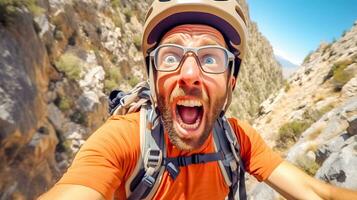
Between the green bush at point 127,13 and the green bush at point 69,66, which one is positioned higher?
the green bush at point 127,13

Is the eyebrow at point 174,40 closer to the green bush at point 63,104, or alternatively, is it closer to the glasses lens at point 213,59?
the glasses lens at point 213,59

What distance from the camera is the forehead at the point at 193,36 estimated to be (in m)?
3.02

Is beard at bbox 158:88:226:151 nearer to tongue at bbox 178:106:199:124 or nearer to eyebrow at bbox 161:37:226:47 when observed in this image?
tongue at bbox 178:106:199:124

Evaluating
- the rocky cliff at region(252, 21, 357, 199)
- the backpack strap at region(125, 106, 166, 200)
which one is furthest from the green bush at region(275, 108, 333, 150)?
the backpack strap at region(125, 106, 166, 200)

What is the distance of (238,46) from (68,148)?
580 inches

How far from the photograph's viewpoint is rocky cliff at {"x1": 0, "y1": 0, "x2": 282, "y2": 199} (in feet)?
39.0

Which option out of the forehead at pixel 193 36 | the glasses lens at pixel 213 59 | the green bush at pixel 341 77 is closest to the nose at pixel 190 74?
the glasses lens at pixel 213 59

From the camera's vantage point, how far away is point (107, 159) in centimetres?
243

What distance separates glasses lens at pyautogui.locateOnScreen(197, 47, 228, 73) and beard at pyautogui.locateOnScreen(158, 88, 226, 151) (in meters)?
0.29

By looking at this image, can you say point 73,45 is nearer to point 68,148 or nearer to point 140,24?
point 68,148

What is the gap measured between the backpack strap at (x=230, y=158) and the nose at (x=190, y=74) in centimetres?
74

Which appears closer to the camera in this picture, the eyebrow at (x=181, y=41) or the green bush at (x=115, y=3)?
the eyebrow at (x=181, y=41)

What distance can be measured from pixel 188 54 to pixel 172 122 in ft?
2.21

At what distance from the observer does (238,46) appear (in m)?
3.44
